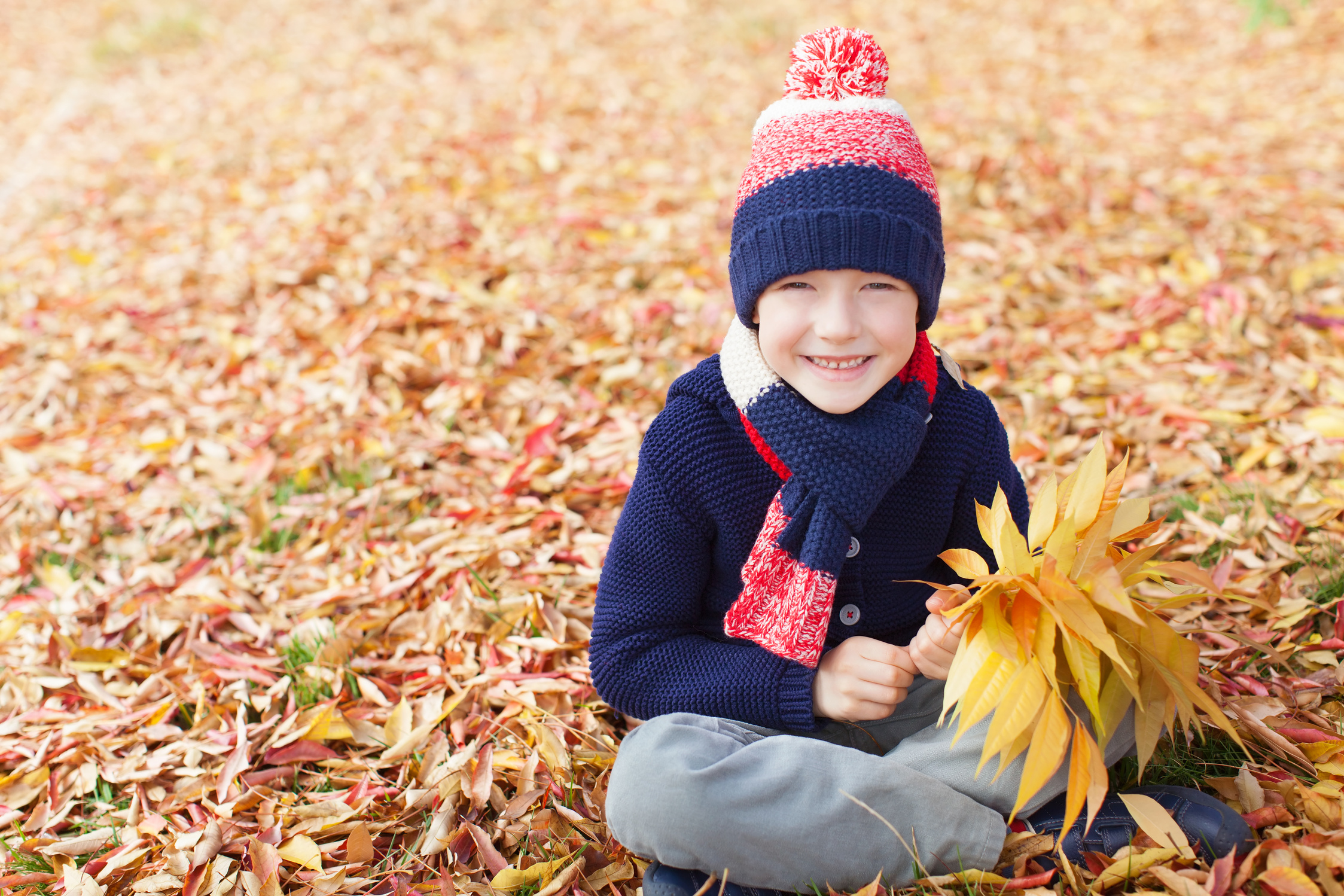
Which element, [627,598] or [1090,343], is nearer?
[627,598]

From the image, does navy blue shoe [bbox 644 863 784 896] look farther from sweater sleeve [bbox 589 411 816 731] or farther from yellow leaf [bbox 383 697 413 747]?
yellow leaf [bbox 383 697 413 747]

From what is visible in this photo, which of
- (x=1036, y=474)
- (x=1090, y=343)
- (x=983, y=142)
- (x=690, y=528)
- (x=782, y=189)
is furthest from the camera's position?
(x=983, y=142)

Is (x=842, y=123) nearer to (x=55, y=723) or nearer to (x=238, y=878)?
(x=238, y=878)

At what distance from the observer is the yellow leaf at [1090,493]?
1.63 m

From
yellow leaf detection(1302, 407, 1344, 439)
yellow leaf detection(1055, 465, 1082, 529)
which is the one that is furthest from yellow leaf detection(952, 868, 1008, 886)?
yellow leaf detection(1302, 407, 1344, 439)

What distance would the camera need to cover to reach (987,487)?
1948 mm

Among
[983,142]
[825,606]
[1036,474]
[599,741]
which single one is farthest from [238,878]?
[983,142]

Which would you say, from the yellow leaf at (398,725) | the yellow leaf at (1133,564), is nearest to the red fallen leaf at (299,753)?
the yellow leaf at (398,725)

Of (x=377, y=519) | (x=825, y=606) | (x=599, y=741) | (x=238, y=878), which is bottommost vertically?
(x=238, y=878)

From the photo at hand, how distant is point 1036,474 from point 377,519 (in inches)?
78.8

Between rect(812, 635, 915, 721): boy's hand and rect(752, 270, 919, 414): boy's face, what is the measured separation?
1.46 ft

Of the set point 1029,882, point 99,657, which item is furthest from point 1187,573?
point 99,657

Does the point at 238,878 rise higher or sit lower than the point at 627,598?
lower

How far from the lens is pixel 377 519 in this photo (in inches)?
120
